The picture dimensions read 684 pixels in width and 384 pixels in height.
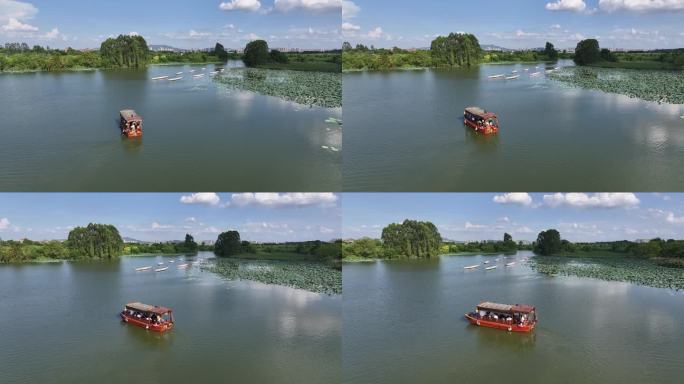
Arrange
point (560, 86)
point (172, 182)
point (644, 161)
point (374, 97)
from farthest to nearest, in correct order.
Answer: point (560, 86), point (374, 97), point (644, 161), point (172, 182)

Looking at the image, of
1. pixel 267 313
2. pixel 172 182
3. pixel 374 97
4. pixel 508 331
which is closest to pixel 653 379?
pixel 508 331

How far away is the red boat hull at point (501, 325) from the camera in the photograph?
58.8 feet

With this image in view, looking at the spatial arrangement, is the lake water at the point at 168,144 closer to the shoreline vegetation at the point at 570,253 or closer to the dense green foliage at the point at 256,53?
the shoreline vegetation at the point at 570,253

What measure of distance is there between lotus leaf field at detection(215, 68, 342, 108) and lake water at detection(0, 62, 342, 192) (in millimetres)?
1740

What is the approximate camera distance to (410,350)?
16297 millimetres

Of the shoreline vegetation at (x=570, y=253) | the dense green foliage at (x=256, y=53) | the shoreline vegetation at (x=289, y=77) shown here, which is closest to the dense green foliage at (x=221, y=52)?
the shoreline vegetation at (x=289, y=77)

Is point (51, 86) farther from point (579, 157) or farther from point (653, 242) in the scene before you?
point (653, 242)

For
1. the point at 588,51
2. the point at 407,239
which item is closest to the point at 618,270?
the point at 407,239

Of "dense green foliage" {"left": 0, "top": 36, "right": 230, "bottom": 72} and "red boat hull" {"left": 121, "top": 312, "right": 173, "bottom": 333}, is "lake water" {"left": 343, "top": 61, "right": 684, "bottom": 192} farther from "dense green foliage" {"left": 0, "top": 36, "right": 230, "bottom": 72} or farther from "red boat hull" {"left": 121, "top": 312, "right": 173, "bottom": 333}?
"dense green foliage" {"left": 0, "top": 36, "right": 230, "bottom": 72}

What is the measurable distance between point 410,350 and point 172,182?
11586 mm

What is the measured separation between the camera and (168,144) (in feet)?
73.2

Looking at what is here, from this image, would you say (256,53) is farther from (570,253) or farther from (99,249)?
(570,253)

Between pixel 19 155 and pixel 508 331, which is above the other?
pixel 19 155

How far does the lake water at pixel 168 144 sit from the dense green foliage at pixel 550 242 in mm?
30160
